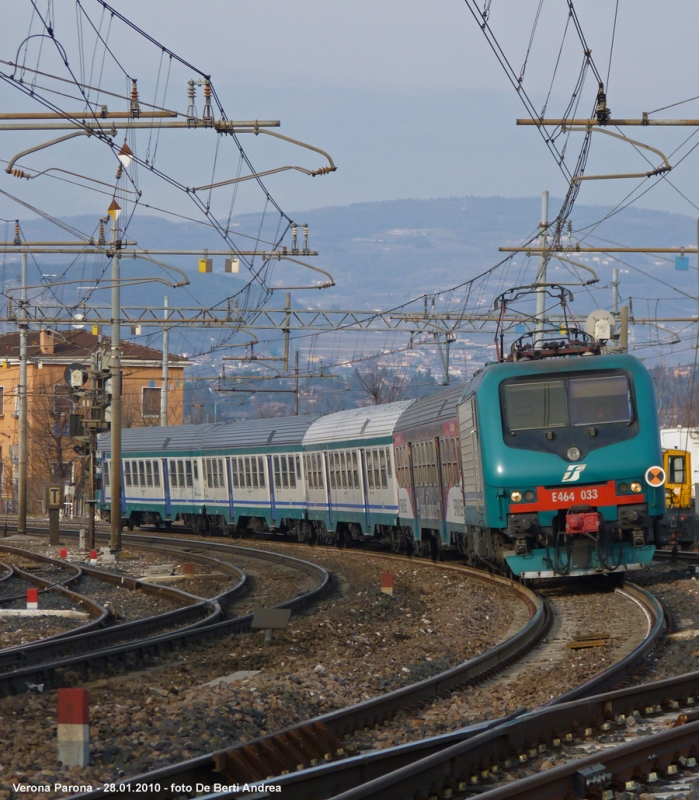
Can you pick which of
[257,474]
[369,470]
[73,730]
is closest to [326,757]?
[73,730]

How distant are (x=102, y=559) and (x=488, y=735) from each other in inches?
806

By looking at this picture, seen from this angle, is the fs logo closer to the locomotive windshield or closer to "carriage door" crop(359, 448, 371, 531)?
the locomotive windshield

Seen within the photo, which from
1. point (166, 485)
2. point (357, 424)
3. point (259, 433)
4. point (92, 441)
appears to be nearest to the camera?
point (92, 441)

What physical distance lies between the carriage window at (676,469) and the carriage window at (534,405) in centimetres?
1476

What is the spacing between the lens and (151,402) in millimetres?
72688

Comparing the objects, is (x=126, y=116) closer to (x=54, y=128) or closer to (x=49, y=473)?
(x=54, y=128)

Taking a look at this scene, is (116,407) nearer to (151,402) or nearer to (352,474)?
(352,474)

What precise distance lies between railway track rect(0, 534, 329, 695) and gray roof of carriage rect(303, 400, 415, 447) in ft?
24.0

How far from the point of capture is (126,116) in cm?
1447

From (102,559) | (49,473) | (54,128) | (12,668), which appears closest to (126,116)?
(54,128)

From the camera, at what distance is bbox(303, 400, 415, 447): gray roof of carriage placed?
25.1 m

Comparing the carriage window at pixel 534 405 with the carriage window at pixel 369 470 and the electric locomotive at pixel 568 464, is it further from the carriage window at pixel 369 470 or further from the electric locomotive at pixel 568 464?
the carriage window at pixel 369 470

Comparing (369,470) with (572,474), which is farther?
(369,470)

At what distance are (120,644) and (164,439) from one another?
26.8 metres
